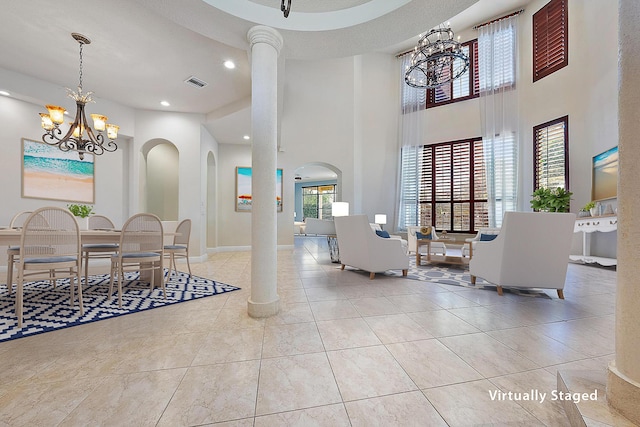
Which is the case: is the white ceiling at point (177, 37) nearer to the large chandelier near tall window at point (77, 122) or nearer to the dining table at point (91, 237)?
the large chandelier near tall window at point (77, 122)

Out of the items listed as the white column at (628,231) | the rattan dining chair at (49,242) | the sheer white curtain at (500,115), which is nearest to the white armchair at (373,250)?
the white column at (628,231)

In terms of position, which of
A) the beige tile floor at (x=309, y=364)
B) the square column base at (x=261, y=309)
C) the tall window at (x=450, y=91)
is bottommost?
the beige tile floor at (x=309, y=364)

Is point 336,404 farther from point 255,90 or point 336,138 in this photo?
point 336,138

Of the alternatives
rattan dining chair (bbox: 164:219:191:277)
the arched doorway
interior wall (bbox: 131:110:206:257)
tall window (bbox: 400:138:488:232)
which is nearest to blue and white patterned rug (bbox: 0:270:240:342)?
rattan dining chair (bbox: 164:219:191:277)

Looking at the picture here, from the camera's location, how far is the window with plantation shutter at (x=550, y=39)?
231 inches

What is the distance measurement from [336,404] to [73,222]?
9.01 ft

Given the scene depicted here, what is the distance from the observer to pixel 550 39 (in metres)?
6.19

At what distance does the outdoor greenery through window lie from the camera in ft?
50.5

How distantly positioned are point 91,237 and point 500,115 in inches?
343

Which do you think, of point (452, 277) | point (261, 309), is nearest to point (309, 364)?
point (261, 309)

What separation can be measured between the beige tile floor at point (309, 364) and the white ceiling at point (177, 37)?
8.28ft

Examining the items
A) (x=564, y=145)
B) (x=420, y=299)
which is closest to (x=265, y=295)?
(x=420, y=299)

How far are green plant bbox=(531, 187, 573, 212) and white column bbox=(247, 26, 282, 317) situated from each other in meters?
5.83

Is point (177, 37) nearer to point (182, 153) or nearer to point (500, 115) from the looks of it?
point (182, 153)
